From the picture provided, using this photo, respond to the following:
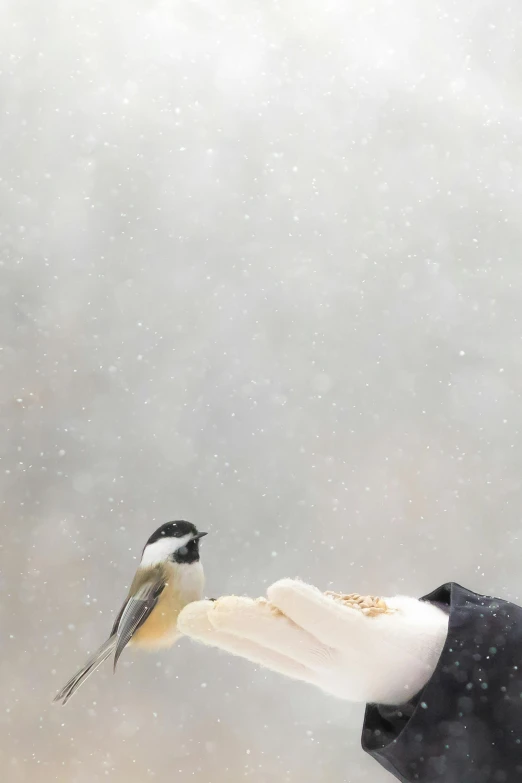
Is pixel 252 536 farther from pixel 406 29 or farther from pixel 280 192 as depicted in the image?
pixel 406 29

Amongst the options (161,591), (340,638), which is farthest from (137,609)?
(340,638)

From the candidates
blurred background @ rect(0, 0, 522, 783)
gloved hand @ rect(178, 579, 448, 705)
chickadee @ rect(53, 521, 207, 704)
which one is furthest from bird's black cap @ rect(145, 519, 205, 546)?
blurred background @ rect(0, 0, 522, 783)

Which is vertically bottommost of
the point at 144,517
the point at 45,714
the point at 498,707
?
the point at 498,707

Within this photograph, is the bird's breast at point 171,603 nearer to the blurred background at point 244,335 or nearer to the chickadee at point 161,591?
the chickadee at point 161,591

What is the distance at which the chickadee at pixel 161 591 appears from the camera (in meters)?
0.97

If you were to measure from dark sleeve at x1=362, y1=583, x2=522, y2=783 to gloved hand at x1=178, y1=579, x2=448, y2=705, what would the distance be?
1.5 inches

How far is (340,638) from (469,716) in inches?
4.7

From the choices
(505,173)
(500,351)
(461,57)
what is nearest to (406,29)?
(461,57)

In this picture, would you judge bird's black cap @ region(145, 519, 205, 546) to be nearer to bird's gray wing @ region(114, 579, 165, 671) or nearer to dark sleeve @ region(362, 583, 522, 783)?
bird's gray wing @ region(114, 579, 165, 671)

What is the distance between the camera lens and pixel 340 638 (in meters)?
0.59

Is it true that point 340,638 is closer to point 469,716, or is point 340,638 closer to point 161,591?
point 469,716

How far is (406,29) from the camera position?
215cm

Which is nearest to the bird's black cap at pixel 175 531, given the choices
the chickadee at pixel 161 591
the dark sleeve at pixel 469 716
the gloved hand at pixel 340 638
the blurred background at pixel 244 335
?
the chickadee at pixel 161 591

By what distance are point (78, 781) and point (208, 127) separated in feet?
6.45
